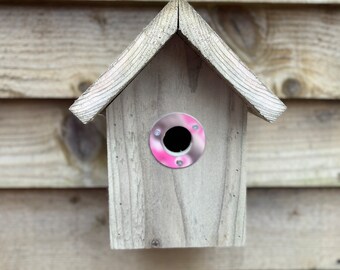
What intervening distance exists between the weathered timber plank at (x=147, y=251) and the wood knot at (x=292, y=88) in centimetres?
21

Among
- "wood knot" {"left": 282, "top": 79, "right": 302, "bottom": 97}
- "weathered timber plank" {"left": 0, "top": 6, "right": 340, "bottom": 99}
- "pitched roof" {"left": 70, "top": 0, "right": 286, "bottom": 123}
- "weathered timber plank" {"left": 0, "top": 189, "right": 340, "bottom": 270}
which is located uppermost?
"weathered timber plank" {"left": 0, "top": 6, "right": 340, "bottom": 99}

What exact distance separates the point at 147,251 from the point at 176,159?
0.33 metres

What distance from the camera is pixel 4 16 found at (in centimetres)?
96

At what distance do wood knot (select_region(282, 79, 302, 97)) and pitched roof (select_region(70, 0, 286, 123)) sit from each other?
0.89 ft

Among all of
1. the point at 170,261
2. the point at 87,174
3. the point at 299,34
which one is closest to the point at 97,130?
the point at 87,174

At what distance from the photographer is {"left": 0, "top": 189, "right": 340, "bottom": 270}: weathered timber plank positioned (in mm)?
1030

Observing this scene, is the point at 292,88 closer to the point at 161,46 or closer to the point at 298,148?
the point at 298,148

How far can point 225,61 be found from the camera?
28.1 inches

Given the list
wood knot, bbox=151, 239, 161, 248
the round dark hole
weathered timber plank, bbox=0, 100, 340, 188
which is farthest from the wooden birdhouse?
weathered timber plank, bbox=0, 100, 340, 188

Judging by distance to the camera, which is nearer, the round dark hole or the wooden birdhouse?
the wooden birdhouse

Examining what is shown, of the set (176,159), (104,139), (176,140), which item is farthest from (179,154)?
(104,139)

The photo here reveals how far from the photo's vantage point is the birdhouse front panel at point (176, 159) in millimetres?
783

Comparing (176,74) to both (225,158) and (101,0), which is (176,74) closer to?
(225,158)

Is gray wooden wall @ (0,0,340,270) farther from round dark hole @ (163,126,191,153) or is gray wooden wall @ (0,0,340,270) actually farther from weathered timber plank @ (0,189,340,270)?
round dark hole @ (163,126,191,153)
